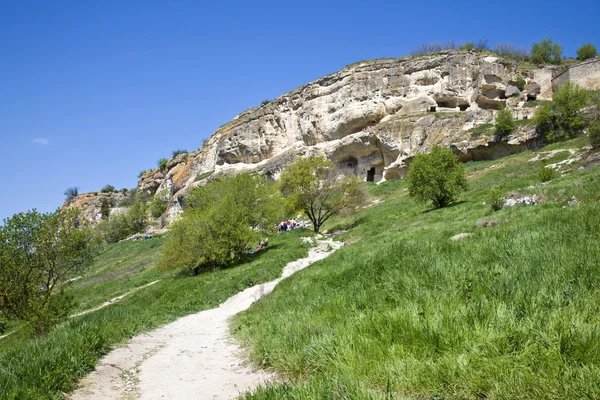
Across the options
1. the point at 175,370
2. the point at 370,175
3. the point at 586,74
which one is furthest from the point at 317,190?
the point at 586,74

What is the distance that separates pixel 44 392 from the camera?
398 centimetres

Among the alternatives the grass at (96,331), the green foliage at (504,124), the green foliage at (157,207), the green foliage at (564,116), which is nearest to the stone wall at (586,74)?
the green foliage at (564,116)

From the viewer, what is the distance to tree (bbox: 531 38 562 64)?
188 feet

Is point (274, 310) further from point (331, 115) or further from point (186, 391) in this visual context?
point (331, 115)

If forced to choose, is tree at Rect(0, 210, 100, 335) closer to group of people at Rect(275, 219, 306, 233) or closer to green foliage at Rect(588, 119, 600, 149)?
group of people at Rect(275, 219, 306, 233)

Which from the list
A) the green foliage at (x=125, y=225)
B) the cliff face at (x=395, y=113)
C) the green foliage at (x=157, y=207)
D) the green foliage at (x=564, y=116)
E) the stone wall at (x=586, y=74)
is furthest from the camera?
the green foliage at (x=157, y=207)

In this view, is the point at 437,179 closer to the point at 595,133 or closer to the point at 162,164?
the point at 595,133

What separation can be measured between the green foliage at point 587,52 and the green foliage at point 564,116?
33.5 meters

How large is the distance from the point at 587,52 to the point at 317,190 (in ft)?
204

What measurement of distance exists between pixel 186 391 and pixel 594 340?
4.40m

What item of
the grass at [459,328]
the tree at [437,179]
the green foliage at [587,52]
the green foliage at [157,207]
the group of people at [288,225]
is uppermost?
the green foliage at [587,52]

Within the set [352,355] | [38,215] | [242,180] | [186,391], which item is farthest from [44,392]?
[242,180]

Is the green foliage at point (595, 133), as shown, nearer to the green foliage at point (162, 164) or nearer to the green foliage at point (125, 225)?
the green foliage at point (125, 225)

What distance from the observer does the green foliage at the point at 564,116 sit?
33906mm
